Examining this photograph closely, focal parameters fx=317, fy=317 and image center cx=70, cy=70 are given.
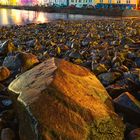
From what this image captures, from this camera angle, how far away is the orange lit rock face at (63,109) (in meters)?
2.50

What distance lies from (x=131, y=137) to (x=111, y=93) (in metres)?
1.07

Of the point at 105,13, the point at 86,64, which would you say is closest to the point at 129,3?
the point at 105,13

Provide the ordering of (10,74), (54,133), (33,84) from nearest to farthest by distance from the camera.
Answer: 1. (54,133)
2. (33,84)
3. (10,74)

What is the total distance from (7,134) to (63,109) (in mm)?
644

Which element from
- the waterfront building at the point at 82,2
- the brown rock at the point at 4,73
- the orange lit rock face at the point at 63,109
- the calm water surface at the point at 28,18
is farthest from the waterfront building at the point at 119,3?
the orange lit rock face at the point at 63,109

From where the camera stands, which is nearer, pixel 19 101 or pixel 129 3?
pixel 19 101

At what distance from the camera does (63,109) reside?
2.65 meters

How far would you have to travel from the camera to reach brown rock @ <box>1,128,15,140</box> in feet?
9.43

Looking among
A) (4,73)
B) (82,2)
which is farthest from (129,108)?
(82,2)

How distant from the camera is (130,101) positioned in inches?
128

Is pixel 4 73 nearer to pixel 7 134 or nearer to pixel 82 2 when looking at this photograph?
pixel 7 134

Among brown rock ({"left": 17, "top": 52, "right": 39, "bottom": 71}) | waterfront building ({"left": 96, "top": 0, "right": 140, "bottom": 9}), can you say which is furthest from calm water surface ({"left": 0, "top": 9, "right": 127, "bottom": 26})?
waterfront building ({"left": 96, "top": 0, "right": 140, "bottom": 9})

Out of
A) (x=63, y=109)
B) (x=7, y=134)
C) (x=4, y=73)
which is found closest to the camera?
(x=63, y=109)

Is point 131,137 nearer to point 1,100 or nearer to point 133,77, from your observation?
point 133,77
